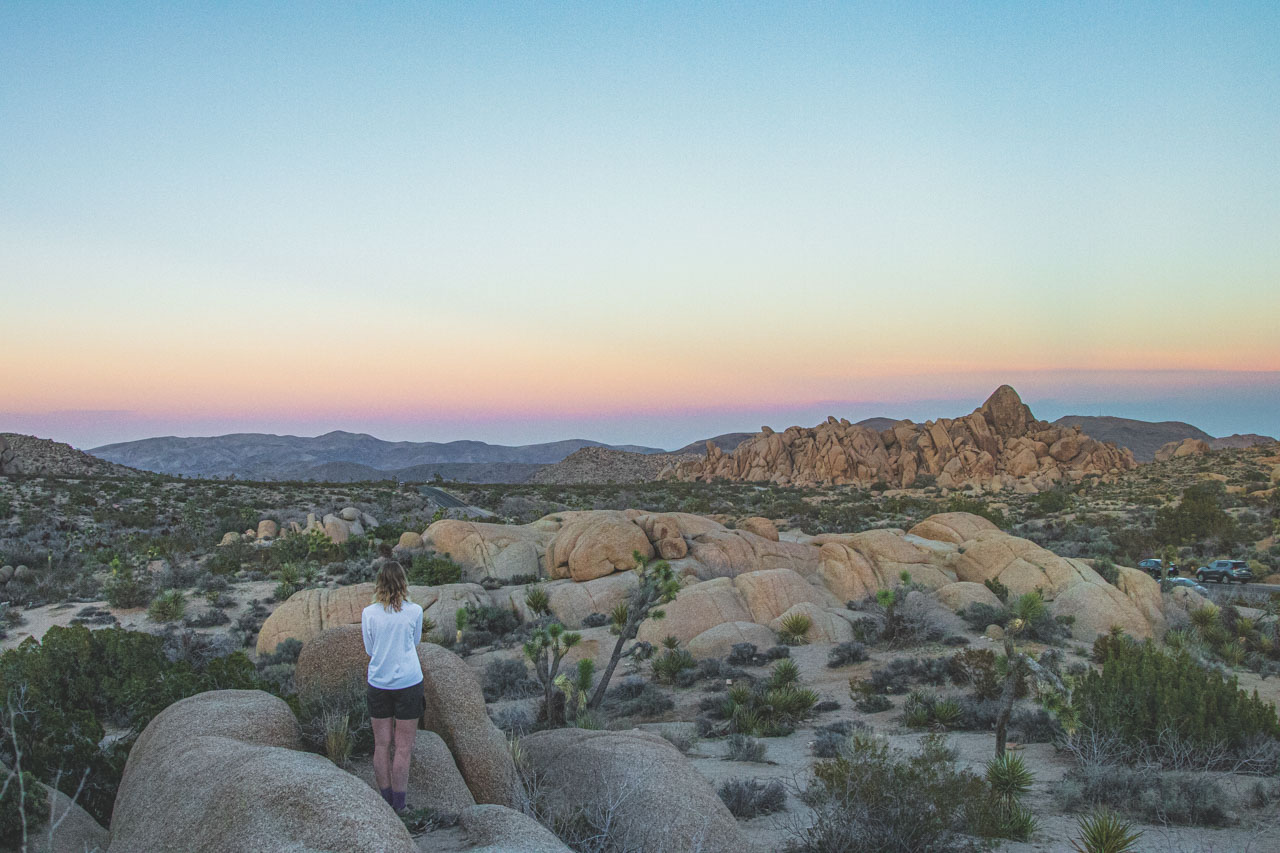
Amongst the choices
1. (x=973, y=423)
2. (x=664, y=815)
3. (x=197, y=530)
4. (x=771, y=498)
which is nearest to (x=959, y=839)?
(x=664, y=815)

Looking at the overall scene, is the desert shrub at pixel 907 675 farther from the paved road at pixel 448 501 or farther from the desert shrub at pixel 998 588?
the paved road at pixel 448 501

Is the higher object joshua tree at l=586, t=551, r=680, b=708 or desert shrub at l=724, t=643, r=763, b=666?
joshua tree at l=586, t=551, r=680, b=708

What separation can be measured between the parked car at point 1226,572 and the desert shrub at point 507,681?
77.9 feet

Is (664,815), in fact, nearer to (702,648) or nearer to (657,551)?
(702,648)

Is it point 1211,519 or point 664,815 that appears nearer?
point 664,815

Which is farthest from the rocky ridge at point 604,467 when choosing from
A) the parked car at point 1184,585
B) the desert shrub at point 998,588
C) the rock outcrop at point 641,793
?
the rock outcrop at point 641,793

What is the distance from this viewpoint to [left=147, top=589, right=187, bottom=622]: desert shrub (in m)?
20.2

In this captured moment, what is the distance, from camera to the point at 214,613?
67.1ft

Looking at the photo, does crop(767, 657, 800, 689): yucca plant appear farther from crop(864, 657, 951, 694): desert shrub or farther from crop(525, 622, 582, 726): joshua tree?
crop(525, 622, 582, 726): joshua tree

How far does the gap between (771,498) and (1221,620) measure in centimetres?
3191

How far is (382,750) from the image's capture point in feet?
Result: 20.3

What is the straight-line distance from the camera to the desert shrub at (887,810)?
6.46 meters

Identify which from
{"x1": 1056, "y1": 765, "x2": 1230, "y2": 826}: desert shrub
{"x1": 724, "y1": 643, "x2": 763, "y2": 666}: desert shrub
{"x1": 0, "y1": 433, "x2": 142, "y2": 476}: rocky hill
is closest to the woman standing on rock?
{"x1": 1056, "y1": 765, "x2": 1230, "y2": 826}: desert shrub

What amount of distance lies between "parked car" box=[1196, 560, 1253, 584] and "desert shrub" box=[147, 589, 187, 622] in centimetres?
3196
